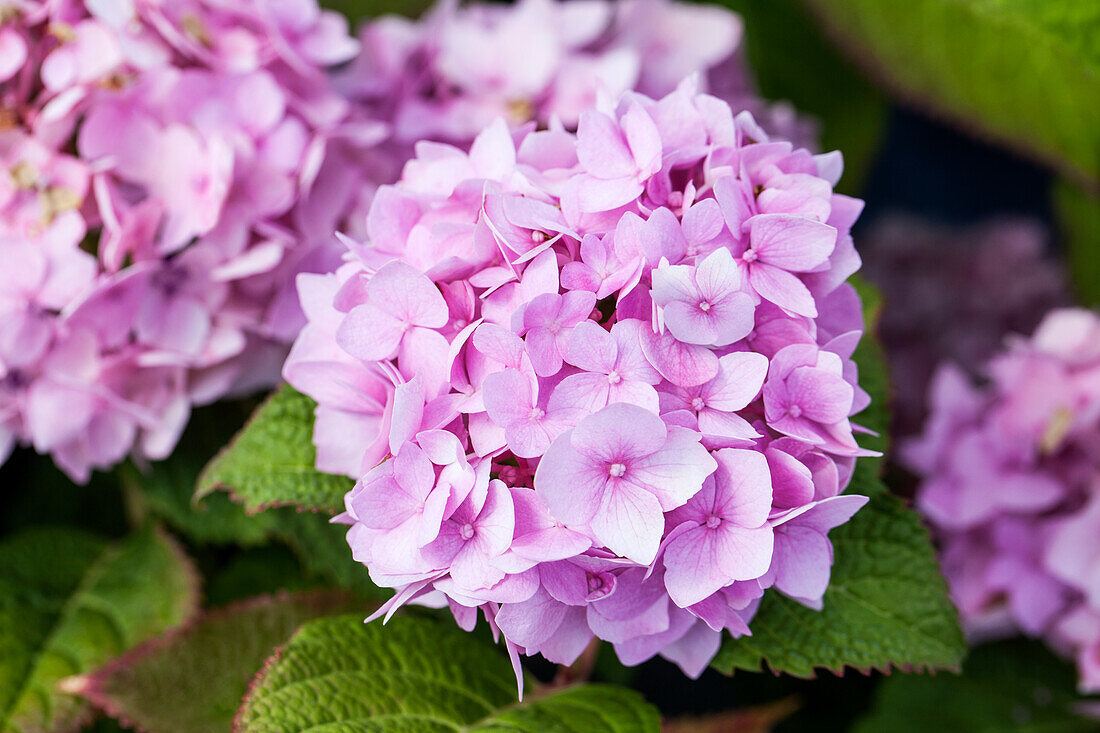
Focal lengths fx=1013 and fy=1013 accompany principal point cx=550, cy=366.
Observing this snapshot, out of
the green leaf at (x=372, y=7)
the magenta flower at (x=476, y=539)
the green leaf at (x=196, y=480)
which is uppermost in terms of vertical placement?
the magenta flower at (x=476, y=539)

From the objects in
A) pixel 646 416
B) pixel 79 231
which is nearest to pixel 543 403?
pixel 646 416

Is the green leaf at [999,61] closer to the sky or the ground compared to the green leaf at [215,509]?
closer to the sky

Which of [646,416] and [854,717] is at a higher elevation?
[646,416]

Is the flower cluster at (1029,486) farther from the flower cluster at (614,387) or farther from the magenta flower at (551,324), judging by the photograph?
the magenta flower at (551,324)

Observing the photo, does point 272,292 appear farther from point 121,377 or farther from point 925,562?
point 925,562

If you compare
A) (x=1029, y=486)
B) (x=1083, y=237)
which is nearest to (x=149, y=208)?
(x=1029, y=486)

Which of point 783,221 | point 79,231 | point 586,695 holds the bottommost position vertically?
point 586,695

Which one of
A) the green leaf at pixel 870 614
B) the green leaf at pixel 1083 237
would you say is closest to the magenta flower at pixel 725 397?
the green leaf at pixel 870 614

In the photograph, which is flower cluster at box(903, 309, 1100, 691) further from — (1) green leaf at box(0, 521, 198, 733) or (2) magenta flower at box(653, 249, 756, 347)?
(1) green leaf at box(0, 521, 198, 733)
